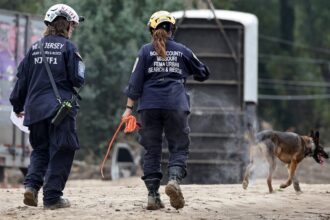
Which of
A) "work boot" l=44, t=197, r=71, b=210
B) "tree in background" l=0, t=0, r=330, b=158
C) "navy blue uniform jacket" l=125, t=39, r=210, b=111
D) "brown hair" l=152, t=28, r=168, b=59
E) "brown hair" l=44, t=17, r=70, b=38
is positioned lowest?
"work boot" l=44, t=197, r=71, b=210

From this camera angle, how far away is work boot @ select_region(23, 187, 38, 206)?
1112 centimetres

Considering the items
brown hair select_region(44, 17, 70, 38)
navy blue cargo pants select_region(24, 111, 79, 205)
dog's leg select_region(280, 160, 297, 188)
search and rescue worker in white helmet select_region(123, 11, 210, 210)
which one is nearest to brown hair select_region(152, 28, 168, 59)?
search and rescue worker in white helmet select_region(123, 11, 210, 210)

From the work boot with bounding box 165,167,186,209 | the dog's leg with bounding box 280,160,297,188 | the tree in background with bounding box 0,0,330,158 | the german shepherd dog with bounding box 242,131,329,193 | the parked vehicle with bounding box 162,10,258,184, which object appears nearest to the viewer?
the work boot with bounding box 165,167,186,209

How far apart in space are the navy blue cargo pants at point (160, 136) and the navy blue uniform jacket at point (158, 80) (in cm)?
9

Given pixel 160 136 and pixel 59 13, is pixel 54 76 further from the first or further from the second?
pixel 160 136

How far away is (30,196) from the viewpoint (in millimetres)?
11125

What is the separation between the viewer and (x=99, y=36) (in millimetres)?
32594

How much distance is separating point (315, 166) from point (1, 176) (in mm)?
19708

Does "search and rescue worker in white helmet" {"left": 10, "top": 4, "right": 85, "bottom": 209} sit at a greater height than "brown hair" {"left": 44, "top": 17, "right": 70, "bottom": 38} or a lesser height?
lesser

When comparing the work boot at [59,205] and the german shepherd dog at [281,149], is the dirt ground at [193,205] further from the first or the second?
the german shepherd dog at [281,149]

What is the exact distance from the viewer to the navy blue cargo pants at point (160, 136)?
436 inches

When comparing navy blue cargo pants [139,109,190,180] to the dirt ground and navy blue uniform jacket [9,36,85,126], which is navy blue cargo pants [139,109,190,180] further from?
navy blue uniform jacket [9,36,85,126]

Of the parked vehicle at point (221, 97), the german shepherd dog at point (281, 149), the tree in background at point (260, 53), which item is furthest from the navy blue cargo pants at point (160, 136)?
the tree in background at point (260, 53)

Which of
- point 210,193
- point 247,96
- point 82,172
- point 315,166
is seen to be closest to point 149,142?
point 210,193
